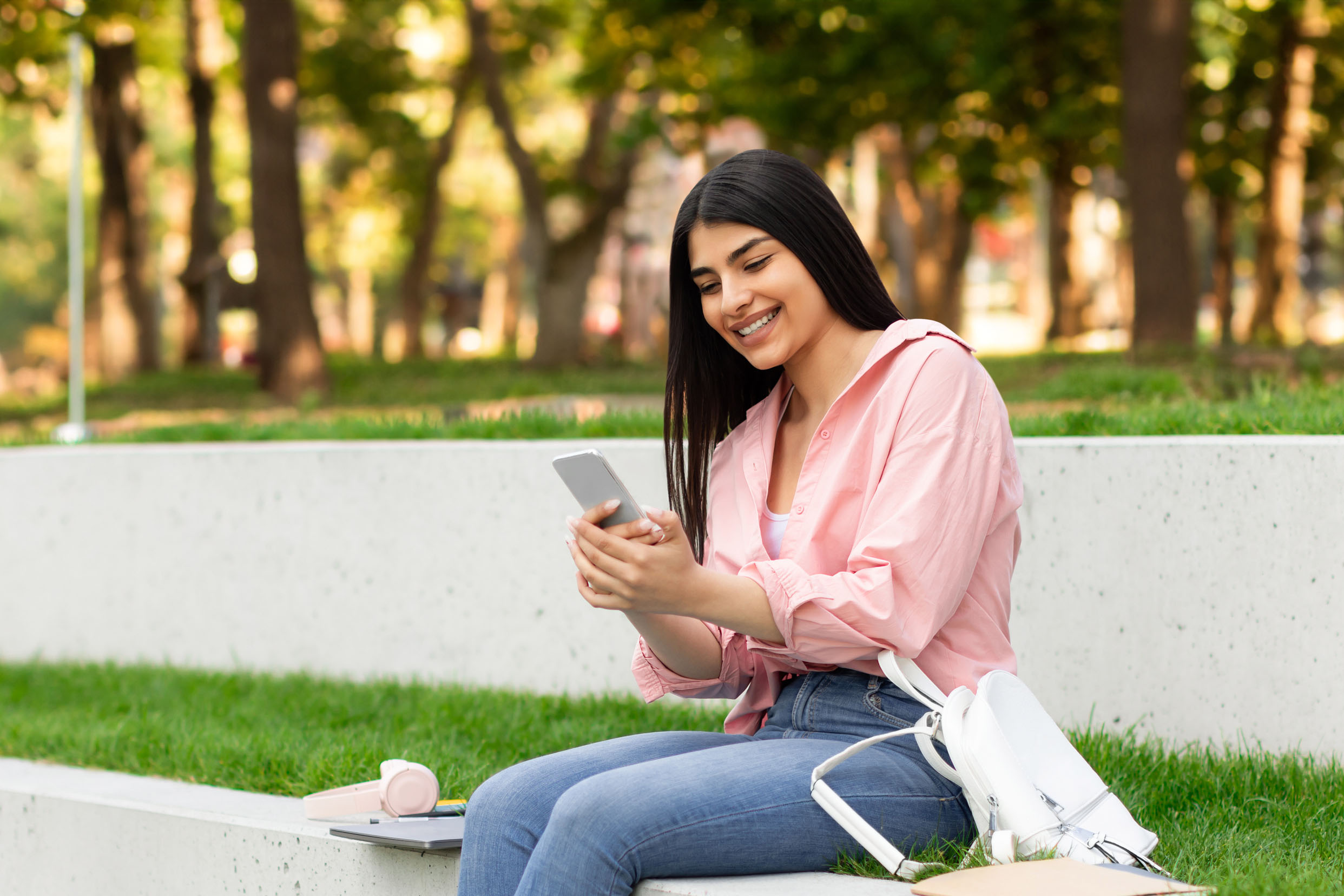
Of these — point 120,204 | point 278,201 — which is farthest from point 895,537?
point 120,204

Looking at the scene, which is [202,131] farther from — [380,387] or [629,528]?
[629,528]

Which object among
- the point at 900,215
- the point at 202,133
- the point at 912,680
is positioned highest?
the point at 202,133

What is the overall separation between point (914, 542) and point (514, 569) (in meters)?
3.31

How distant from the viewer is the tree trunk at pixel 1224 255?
2442cm

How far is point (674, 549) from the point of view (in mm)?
2752

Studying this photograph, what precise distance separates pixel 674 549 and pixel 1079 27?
14.8m

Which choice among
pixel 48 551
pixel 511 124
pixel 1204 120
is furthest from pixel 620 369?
pixel 48 551

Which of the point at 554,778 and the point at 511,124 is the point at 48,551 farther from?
the point at 511,124

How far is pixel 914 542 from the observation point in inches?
110

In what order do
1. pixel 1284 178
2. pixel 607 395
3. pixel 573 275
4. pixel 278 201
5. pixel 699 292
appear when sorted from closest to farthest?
pixel 699 292 → pixel 607 395 → pixel 278 201 → pixel 1284 178 → pixel 573 275

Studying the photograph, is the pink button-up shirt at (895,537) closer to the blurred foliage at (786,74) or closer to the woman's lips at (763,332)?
the woman's lips at (763,332)

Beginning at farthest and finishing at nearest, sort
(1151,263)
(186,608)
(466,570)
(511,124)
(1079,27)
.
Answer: (511,124)
(1079,27)
(1151,263)
(186,608)
(466,570)

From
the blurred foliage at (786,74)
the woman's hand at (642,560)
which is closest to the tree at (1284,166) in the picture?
the blurred foliage at (786,74)

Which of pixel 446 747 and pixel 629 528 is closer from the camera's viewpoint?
pixel 629 528
